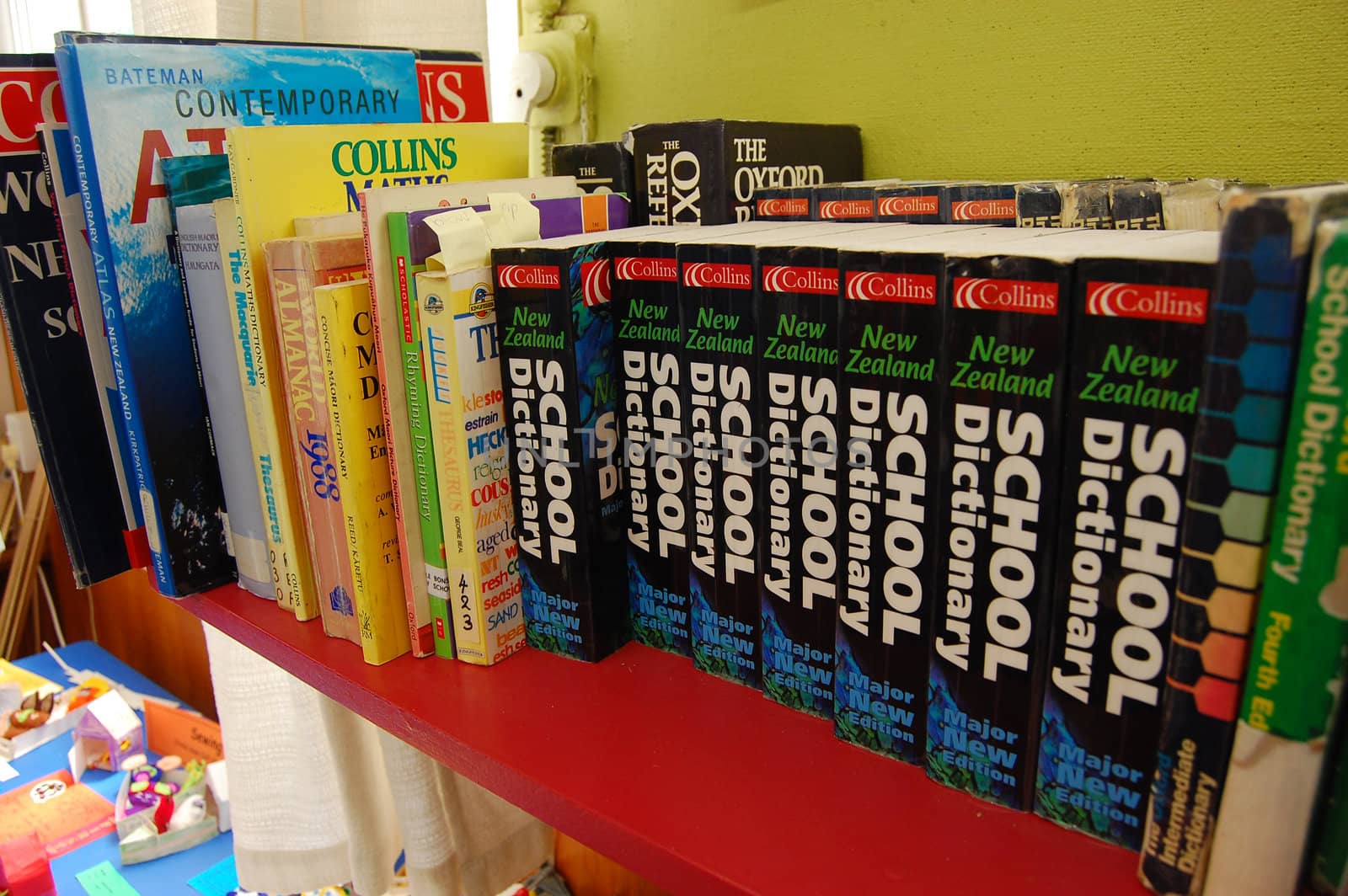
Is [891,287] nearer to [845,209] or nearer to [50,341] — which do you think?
[845,209]

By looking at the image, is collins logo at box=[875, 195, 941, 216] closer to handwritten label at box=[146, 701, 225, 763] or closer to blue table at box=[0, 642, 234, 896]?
blue table at box=[0, 642, 234, 896]

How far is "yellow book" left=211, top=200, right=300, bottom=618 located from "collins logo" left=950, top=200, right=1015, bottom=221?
50 cm

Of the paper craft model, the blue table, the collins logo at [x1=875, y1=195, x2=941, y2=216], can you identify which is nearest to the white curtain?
the blue table

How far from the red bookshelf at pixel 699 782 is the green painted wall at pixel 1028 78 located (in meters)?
0.48

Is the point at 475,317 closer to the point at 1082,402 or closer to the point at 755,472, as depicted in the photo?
the point at 755,472

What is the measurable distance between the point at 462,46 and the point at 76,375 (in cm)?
53

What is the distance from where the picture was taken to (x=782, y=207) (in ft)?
2.23

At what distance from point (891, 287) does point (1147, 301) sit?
4.4 inches

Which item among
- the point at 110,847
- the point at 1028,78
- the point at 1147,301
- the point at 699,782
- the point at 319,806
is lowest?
the point at 110,847

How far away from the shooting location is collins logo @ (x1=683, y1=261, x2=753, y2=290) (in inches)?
19.6

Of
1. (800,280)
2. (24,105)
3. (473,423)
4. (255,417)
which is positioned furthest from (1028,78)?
(24,105)

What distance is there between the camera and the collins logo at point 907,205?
59 centimetres

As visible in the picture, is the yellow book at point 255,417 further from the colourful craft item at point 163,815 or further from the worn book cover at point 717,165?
the colourful craft item at point 163,815

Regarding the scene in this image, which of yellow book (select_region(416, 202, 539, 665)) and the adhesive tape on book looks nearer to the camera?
yellow book (select_region(416, 202, 539, 665))
